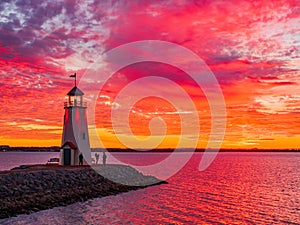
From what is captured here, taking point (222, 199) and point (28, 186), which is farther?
point (222, 199)

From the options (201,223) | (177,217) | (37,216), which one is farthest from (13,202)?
(201,223)

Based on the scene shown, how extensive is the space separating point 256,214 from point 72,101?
26.6 meters

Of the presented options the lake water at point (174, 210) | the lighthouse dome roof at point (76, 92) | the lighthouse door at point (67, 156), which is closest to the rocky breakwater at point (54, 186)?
the lake water at point (174, 210)

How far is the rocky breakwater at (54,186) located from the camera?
2705cm

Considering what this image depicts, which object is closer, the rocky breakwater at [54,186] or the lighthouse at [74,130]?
the rocky breakwater at [54,186]

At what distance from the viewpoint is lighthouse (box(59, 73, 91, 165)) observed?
141 feet

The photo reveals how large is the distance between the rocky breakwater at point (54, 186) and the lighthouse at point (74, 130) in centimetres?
381

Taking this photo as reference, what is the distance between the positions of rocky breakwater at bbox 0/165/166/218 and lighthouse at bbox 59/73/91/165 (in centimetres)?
381

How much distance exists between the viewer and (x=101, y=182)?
129ft

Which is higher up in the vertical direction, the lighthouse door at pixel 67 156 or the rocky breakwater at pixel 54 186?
the lighthouse door at pixel 67 156

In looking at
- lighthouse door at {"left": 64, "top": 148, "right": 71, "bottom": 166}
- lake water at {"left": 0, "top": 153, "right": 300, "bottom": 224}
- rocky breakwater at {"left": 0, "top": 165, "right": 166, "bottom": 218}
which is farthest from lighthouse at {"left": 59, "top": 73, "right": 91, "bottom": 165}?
lake water at {"left": 0, "top": 153, "right": 300, "bottom": 224}

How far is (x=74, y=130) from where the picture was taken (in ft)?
141

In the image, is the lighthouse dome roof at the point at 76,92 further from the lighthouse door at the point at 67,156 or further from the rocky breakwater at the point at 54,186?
the rocky breakwater at the point at 54,186

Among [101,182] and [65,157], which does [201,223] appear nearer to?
[101,182]
